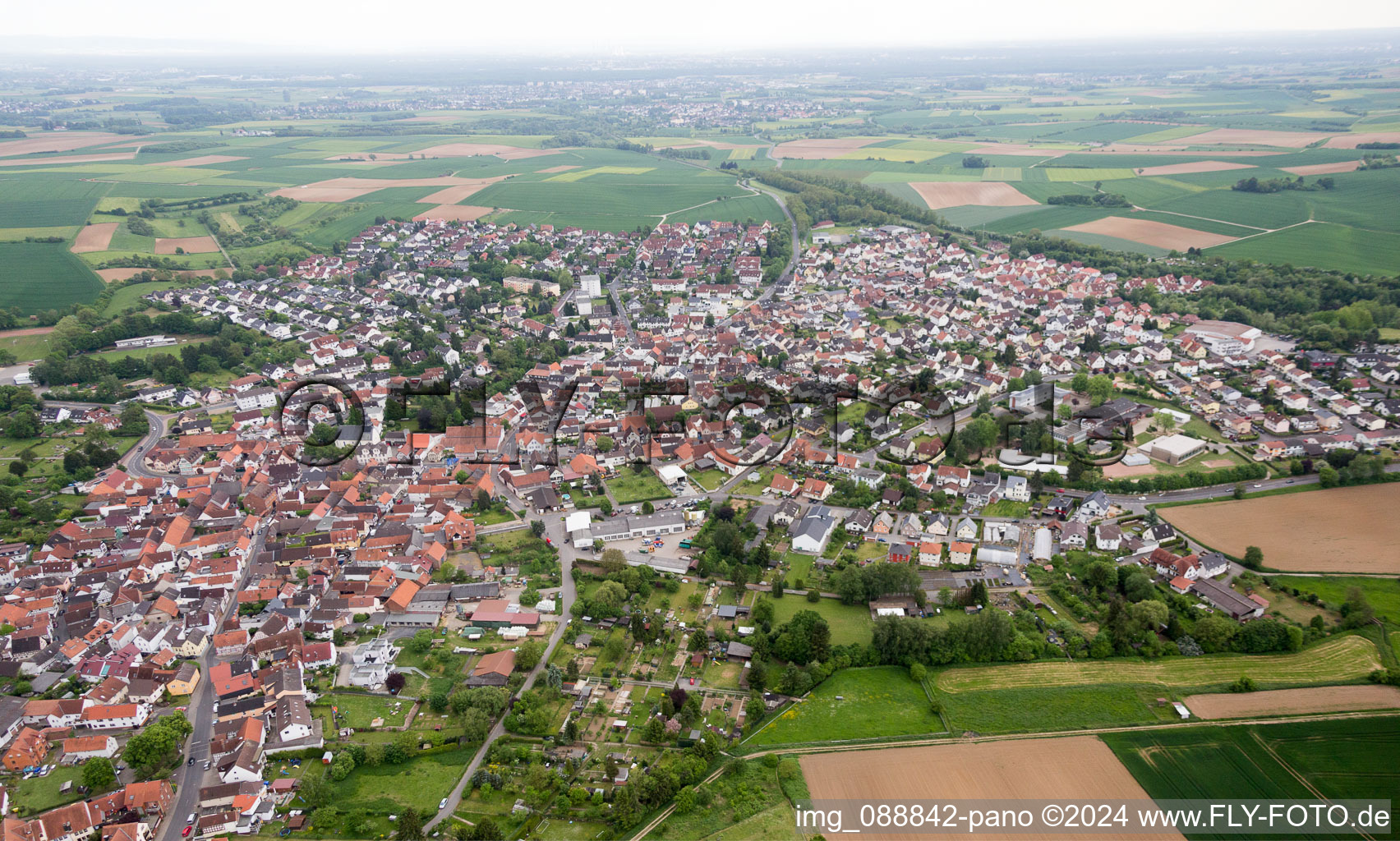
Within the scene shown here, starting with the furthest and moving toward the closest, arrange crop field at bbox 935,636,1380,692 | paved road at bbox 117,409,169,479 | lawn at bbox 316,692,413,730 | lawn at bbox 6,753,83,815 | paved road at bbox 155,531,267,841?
paved road at bbox 117,409,169,479
crop field at bbox 935,636,1380,692
lawn at bbox 316,692,413,730
lawn at bbox 6,753,83,815
paved road at bbox 155,531,267,841

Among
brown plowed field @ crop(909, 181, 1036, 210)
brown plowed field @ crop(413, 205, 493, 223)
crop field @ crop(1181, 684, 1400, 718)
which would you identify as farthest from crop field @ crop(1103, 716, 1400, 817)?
brown plowed field @ crop(413, 205, 493, 223)

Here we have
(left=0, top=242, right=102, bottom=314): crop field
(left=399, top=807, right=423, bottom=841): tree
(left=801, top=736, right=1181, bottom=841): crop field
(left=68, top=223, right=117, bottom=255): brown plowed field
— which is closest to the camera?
(left=399, top=807, right=423, bottom=841): tree

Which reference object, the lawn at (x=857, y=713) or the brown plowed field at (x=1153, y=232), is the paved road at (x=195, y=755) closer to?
the lawn at (x=857, y=713)

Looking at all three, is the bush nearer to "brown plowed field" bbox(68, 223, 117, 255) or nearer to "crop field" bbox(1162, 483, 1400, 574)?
"crop field" bbox(1162, 483, 1400, 574)

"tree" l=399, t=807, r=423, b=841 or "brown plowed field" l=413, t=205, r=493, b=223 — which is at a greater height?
"brown plowed field" l=413, t=205, r=493, b=223

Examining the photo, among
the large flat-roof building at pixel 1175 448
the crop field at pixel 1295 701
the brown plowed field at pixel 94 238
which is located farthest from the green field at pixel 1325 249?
the brown plowed field at pixel 94 238

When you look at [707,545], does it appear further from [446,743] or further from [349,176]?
[349,176]

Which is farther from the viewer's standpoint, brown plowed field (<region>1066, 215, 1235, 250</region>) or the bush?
brown plowed field (<region>1066, 215, 1235, 250</region>)
